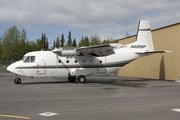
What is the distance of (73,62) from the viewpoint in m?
17.2

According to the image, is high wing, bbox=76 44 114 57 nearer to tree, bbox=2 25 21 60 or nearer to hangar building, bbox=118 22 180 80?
hangar building, bbox=118 22 180 80

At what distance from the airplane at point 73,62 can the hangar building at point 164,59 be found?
3902 mm

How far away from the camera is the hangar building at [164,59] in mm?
19655

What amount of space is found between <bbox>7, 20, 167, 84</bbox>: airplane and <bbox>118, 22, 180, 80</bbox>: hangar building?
3902mm

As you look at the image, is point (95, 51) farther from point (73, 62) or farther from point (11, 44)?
point (11, 44)

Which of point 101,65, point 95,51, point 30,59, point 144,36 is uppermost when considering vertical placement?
point 144,36

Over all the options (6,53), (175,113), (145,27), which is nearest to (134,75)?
(145,27)

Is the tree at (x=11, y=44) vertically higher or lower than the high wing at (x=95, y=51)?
higher

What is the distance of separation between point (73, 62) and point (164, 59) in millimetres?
11844

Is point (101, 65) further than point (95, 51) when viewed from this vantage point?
Yes

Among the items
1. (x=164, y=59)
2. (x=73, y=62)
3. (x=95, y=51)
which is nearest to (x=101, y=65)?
(x=95, y=51)

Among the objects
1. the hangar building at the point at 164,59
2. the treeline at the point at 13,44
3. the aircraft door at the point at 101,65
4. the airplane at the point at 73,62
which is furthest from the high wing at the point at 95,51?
the treeline at the point at 13,44

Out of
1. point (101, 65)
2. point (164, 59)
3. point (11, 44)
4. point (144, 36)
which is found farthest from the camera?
point (11, 44)

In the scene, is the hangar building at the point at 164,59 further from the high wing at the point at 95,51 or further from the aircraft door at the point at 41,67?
the aircraft door at the point at 41,67
